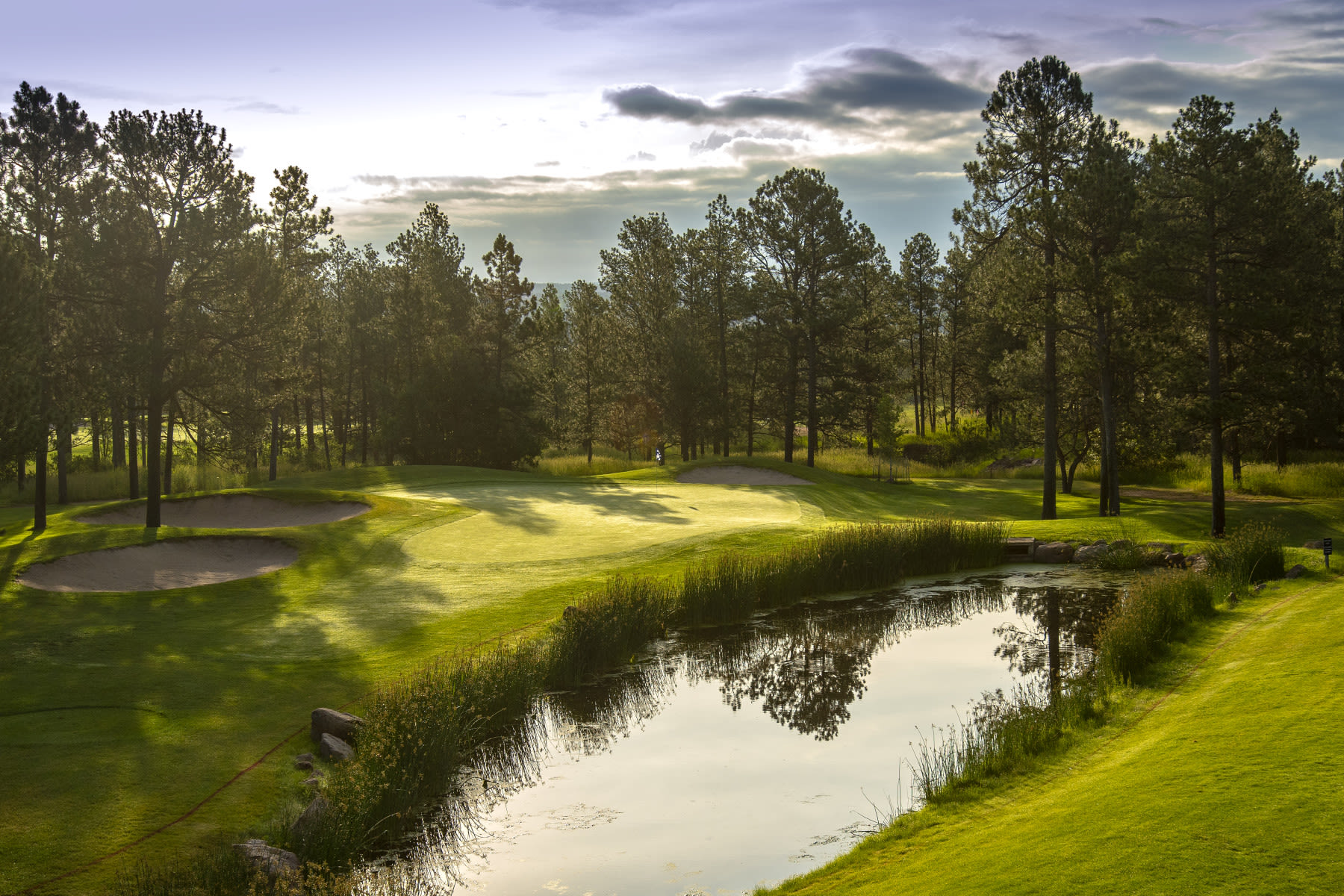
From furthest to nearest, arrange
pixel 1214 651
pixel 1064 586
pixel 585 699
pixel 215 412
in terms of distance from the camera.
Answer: pixel 215 412, pixel 1064 586, pixel 585 699, pixel 1214 651

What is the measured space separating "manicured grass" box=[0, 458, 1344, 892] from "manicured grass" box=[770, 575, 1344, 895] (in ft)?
19.9

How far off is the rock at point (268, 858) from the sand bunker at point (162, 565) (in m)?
10.1

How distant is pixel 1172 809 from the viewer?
6395mm

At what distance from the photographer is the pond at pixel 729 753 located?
8211 mm

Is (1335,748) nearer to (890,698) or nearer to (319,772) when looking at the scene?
(890,698)

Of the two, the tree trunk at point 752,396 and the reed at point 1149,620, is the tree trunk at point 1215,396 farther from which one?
the tree trunk at point 752,396

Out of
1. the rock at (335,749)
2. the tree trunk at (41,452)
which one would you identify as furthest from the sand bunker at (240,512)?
the rock at (335,749)

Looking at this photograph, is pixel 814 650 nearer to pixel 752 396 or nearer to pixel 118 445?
pixel 752 396

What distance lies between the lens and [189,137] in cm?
2275

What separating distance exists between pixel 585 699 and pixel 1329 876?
9558 millimetres

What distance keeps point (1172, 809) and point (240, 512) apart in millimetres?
24188

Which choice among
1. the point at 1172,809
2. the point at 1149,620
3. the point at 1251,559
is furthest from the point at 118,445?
the point at 1172,809

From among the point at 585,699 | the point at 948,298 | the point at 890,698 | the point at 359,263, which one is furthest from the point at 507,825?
the point at 948,298

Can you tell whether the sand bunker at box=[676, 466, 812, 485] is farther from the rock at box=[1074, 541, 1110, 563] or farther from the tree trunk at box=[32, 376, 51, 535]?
the tree trunk at box=[32, 376, 51, 535]
